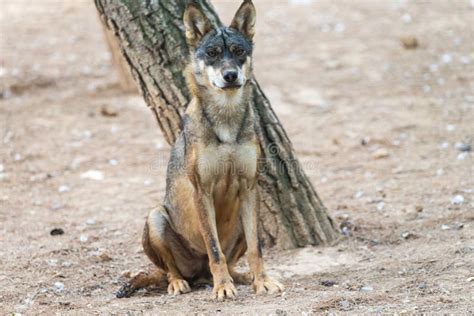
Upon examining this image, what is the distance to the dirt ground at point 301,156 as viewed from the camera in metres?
5.96

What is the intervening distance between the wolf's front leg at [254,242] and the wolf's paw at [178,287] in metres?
0.56

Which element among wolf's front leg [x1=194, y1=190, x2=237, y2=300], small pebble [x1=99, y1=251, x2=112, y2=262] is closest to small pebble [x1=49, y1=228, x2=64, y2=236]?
small pebble [x1=99, y1=251, x2=112, y2=262]

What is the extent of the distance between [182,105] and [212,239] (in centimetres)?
139

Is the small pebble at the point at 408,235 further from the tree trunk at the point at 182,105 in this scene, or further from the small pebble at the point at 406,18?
the small pebble at the point at 406,18

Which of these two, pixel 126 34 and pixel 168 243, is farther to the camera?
pixel 126 34

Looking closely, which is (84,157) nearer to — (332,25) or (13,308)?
(13,308)

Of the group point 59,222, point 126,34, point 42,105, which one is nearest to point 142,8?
point 126,34

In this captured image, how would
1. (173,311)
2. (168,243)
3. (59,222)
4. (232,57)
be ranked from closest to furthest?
(173,311)
(232,57)
(168,243)
(59,222)

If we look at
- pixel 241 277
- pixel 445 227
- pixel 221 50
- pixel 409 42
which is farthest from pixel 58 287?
pixel 409 42

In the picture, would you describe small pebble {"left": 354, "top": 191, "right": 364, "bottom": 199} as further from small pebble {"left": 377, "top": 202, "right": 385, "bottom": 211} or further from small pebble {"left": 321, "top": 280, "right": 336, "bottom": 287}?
small pebble {"left": 321, "top": 280, "right": 336, "bottom": 287}

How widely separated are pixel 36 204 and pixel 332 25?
7.97 metres

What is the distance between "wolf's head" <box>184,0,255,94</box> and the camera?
566cm

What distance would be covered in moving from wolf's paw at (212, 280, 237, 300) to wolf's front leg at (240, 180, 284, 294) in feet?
0.65

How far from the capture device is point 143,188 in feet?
30.0
